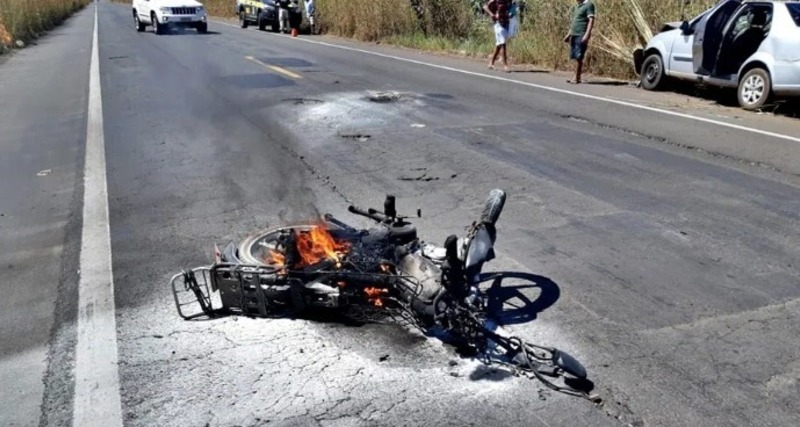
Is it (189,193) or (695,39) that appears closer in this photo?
(189,193)

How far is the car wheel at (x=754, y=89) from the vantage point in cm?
1099

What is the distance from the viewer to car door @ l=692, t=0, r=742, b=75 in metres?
11.9

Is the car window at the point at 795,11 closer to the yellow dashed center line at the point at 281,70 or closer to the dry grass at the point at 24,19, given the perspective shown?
the yellow dashed center line at the point at 281,70

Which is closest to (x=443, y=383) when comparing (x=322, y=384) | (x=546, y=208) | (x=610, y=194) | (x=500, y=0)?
(x=322, y=384)

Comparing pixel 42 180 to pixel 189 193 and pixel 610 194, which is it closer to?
pixel 189 193

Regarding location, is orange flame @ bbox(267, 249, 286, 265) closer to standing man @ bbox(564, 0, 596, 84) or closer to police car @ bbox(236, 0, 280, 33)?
standing man @ bbox(564, 0, 596, 84)

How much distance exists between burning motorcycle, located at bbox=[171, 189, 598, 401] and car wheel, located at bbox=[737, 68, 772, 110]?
333 inches

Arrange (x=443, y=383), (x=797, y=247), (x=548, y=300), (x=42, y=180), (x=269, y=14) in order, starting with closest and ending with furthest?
(x=443, y=383) < (x=548, y=300) < (x=797, y=247) < (x=42, y=180) < (x=269, y=14)

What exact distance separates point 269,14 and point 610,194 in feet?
91.2

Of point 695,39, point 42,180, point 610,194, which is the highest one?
point 695,39

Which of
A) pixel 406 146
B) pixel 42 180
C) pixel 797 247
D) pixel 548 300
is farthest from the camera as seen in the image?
pixel 406 146

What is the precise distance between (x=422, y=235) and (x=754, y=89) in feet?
26.6

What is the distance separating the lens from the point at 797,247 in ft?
17.3

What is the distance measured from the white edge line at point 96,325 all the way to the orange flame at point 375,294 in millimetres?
1401
